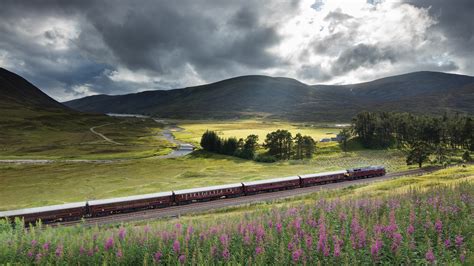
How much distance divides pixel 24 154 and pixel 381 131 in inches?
6740

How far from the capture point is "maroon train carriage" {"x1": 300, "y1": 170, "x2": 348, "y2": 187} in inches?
2741

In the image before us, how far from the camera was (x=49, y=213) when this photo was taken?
48.0m

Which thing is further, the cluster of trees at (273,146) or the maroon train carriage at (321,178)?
the cluster of trees at (273,146)

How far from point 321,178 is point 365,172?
14267 mm

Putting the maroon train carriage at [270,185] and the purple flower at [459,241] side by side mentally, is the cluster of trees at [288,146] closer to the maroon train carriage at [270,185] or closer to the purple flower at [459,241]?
the maroon train carriage at [270,185]

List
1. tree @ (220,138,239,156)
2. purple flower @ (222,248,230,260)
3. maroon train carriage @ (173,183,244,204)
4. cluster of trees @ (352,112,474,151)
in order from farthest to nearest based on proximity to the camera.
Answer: tree @ (220,138,239,156)
cluster of trees @ (352,112,474,151)
maroon train carriage @ (173,183,244,204)
purple flower @ (222,248,230,260)

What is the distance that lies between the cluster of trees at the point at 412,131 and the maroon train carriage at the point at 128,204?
100935mm

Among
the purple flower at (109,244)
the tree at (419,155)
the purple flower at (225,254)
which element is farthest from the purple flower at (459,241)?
the tree at (419,155)

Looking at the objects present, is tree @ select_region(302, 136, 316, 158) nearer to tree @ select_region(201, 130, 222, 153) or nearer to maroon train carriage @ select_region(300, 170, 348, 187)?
tree @ select_region(201, 130, 222, 153)

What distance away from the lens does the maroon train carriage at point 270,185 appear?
6288 cm

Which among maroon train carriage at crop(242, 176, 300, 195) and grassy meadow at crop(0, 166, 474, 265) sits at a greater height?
grassy meadow at crop(0, 166, 474, 265)

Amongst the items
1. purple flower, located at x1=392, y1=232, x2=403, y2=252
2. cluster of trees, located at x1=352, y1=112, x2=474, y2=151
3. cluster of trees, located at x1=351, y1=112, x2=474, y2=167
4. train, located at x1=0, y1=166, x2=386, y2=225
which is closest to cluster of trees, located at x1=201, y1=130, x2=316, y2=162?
cluster of trees, located at x1=351, y1=112, x2=474, y2=167

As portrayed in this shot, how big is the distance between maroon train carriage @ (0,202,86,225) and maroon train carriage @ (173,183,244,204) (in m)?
15.5

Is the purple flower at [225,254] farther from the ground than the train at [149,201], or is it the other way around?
the purple flower at [225,254]
